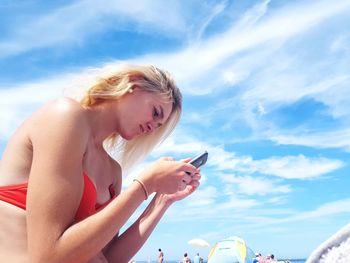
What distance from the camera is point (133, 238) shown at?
273 centimetres

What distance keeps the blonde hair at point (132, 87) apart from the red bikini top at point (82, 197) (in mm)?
538

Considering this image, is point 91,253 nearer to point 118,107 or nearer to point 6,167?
point 6,167

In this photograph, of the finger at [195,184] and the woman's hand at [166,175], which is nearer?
the woman's hand at [166,175]

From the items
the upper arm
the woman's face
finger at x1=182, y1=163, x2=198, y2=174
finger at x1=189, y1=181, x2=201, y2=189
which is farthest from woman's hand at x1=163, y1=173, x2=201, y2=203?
the upper arm

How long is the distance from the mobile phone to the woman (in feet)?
0.31

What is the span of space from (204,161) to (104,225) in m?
0.86

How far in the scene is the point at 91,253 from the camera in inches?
80.6

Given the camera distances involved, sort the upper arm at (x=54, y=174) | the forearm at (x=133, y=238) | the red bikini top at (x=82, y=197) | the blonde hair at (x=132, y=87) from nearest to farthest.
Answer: the upper arm at (x=54, y=174)
the red bikini top at (x=82, y=197)
the blonde hair at (x=132, y=87)
the forearm at (x=133, y=238)

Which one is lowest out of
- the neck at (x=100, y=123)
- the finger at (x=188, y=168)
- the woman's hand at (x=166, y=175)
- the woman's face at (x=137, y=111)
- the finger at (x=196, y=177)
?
the woman's hand at (x=166, y=175)

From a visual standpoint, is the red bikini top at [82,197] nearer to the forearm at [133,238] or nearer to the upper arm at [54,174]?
the upper arm at [54,174]

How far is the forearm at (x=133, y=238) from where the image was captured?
2718mm

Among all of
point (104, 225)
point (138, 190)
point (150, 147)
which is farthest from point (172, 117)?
point (104, 225)

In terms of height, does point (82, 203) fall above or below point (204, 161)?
below

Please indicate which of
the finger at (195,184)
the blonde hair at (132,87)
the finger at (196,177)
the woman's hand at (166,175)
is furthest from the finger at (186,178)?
the blonde hair at (132,87)
